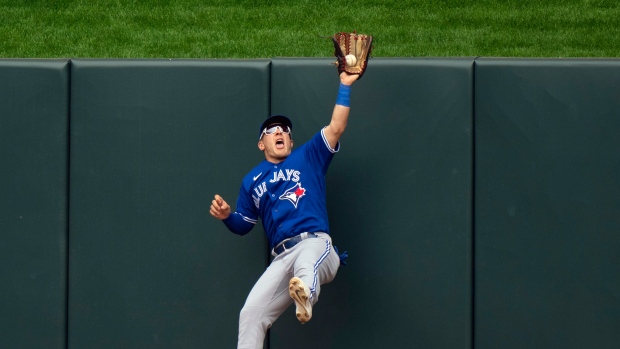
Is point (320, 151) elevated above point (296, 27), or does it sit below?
below

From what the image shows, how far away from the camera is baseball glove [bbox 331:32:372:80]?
514 centimetres

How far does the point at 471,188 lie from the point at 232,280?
1629mm

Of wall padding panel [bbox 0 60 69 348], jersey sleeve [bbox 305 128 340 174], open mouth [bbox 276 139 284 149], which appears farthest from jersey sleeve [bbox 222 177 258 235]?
wall padding panel [bbox 0 60 69 348]

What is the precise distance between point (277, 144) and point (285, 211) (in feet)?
1.42

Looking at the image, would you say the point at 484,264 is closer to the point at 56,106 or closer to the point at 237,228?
the point at 237,228

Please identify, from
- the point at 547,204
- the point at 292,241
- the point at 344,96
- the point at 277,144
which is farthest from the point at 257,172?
the point at 547,204

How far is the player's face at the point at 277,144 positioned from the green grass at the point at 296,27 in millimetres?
1665

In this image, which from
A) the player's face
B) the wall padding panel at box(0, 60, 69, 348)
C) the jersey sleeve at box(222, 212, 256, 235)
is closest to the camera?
the jersey sleeve at box(222, 212, 256, 235)

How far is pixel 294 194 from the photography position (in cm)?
521

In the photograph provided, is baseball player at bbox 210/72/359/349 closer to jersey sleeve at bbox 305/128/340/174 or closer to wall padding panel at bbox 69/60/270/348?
jersey sleeve at bbox 305/128/340/174

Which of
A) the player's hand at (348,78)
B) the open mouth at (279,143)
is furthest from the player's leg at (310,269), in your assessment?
the player's hand at (348,78)

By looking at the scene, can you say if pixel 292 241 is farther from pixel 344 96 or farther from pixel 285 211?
pixel 344 96

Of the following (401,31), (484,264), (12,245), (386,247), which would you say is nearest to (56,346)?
(12,245)

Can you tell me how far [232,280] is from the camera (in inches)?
224
